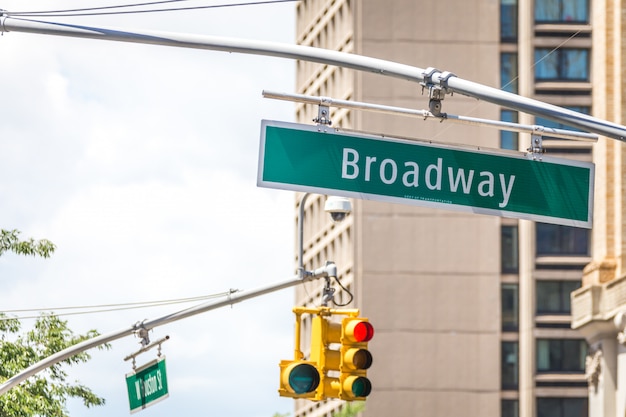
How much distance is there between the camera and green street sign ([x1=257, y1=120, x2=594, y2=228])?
13312mm

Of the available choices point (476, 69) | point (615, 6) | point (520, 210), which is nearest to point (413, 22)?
point (476, 69)

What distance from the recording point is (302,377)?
20.6m

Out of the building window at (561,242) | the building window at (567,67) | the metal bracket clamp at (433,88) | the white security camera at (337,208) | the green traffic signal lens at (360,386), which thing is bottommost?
the green traffic signal lens at (360,386)

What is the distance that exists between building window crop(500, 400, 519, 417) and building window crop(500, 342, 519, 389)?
2.63ft

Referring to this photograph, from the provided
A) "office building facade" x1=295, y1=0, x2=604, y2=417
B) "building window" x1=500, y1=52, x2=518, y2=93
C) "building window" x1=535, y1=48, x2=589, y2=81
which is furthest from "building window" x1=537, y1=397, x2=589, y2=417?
"building window" x1=500, y1=52, x2=518, y2=93

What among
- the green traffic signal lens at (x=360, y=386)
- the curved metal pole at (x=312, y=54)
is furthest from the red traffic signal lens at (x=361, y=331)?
the curved metal pole at (x=312, y=54)

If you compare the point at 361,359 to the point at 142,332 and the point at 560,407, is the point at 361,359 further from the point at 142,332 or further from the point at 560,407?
the point at 560,407

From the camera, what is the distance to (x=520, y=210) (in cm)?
1357

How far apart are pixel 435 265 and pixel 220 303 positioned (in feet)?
190

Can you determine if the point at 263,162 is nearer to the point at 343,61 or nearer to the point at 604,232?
the point at 343,61

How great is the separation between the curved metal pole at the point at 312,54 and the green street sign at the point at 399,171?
2.92 ft

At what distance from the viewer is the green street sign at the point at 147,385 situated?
26484 millimetres

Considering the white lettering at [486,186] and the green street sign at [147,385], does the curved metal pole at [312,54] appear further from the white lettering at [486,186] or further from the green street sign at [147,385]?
the green street sign at [147,385]

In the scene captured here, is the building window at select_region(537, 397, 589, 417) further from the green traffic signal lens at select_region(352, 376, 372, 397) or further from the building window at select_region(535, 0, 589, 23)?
the green traffic signal lens at select_region(352, 376, 372, 397)
